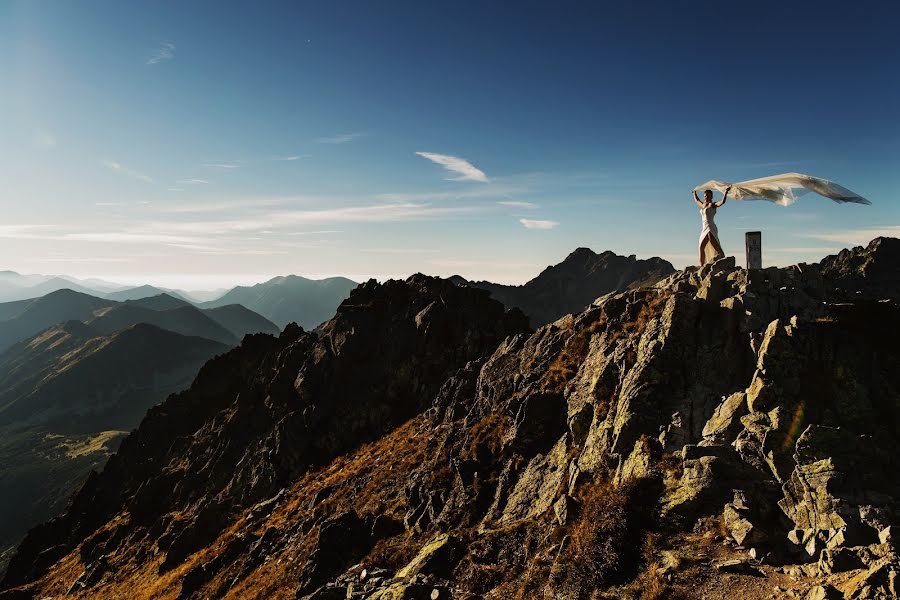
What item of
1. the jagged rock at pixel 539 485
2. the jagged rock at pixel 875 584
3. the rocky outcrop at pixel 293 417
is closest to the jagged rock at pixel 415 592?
the jagged rock at pixel 539 485

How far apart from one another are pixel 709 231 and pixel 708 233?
15 centimetres

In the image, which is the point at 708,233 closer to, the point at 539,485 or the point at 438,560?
the point at 539,485

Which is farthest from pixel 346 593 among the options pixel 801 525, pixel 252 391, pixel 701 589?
pixel 252 391

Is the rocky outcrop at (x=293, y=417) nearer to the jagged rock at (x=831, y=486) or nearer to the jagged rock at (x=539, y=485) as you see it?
the jagged rock at (x=539, y=485)

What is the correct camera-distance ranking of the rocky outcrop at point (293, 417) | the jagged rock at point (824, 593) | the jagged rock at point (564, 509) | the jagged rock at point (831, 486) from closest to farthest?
the jagged rock at point (824, 593) < the jagged rock at point (831, 486) < the jagged rock at point (564, 509) < the rocky outcrop at point (293, 417)

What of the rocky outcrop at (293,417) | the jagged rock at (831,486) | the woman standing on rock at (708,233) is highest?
the woman standing on rock at (708,233)

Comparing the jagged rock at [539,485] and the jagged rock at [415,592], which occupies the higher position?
the jagged rock at [539,485]

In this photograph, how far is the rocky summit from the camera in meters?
15.3

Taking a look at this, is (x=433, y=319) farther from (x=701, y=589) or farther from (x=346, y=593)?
(x=701, y=589)

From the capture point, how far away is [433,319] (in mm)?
60312

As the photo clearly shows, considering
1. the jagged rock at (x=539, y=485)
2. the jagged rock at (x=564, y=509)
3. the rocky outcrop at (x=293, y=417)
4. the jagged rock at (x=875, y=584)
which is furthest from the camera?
the rocky outcrop at (x=293, y=417)

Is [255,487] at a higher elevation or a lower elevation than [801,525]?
lower

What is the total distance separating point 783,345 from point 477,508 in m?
18.3

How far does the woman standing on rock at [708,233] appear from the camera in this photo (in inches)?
1045
